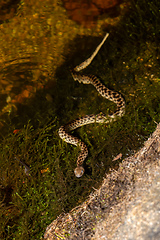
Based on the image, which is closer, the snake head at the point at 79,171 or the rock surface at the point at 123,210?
the rock surface at the point at 123,210

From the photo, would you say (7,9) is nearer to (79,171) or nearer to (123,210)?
(79,171)

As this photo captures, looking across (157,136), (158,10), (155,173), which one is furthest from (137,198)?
(158,10)

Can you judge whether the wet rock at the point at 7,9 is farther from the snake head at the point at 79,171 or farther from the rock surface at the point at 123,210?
the rock surface at the point at 123,210

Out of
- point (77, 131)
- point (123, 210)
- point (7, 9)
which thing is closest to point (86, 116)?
point (77, 131)

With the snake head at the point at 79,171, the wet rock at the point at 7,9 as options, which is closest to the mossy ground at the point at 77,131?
the snake head at the point at 79,171

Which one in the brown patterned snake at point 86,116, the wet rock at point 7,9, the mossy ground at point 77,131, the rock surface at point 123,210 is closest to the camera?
the rock surface at point 123,210

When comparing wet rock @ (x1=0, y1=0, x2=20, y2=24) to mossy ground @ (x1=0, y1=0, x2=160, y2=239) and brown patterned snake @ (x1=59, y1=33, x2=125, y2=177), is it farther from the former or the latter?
brown patterned snake @ (x1=59, y1=33, x2=125, y2=177)
